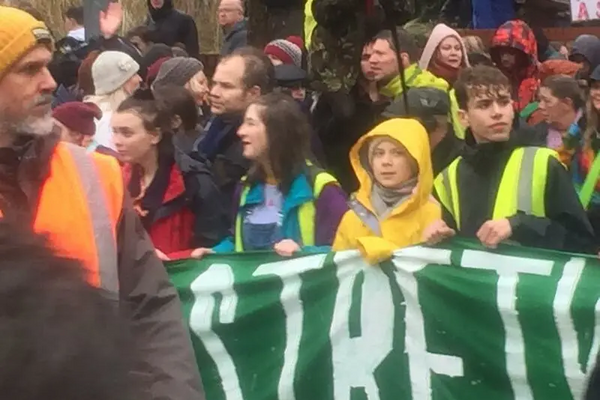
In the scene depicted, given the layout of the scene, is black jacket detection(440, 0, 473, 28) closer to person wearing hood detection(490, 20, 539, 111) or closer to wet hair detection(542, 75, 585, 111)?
person wearing hood detection(490, 20, 539, 111)

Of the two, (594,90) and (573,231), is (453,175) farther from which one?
(594,90)

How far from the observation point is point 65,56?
9773mm

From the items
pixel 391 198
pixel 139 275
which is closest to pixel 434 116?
pixel 391 198

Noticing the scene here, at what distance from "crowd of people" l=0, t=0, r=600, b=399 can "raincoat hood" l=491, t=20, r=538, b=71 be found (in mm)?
17

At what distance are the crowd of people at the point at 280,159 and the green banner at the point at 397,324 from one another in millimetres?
113

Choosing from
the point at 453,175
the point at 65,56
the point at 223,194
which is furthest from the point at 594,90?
the point at 65,56

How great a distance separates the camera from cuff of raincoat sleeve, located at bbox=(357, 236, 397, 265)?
4.67 metres

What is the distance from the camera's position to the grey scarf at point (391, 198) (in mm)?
4852

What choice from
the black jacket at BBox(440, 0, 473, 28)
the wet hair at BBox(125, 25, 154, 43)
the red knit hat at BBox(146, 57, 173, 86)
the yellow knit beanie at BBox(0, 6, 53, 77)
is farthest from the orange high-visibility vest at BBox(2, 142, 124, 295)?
the black jacket at BBox(440, 0, 473, 28)

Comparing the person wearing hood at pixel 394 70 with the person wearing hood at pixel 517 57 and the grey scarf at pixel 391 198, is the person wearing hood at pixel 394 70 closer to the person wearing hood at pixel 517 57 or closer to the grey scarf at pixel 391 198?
the grey scarf at pixel 391 198

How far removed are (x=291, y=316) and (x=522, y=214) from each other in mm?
1006

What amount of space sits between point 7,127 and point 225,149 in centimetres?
342

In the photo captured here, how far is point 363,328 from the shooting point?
4727 millimetres

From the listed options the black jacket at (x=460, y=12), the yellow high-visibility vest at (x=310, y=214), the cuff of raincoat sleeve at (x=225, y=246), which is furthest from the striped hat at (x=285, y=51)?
the black jacket at (x=460, y=12)
